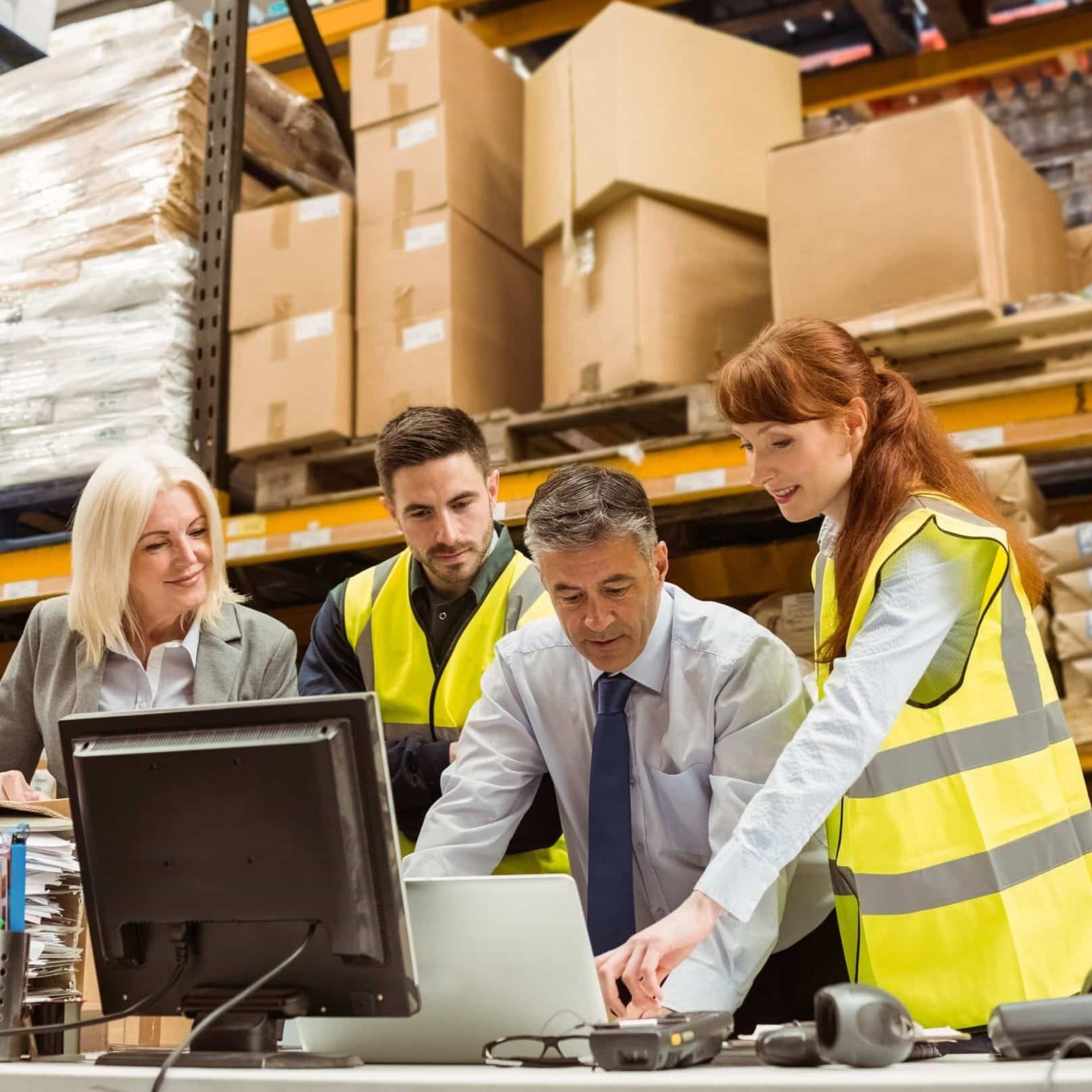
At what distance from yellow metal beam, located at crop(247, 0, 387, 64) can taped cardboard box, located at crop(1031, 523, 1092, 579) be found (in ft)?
9.55

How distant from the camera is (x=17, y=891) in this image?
5.28 feet

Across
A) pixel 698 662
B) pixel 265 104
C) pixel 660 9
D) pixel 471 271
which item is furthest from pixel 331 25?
pixel 698 662

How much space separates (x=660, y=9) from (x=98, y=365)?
2287 mm

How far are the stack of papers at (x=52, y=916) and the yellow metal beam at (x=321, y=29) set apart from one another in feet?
11.1

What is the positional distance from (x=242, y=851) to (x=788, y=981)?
1.13 meters

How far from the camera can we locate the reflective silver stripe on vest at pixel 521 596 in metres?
2.57

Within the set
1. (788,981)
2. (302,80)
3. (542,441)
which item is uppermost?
(302,80)

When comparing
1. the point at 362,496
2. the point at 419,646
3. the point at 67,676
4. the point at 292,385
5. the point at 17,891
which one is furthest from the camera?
the point at 292,385

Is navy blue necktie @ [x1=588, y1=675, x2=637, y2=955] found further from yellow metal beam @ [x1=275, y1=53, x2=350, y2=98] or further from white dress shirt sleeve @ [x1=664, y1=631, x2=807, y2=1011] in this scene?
yellow metal beam @ [x1=275, y1=53, x2=350, y2=98]

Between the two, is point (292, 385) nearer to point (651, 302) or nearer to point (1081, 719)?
point (651, 302)

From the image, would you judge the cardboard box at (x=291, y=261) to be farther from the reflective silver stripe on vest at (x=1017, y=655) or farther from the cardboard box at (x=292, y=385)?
the reflective silver stripe on vest at (x=1017, y=655)

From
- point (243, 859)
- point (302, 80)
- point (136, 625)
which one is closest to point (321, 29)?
point (302, 80)

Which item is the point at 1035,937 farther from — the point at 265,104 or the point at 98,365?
the point at 265,104

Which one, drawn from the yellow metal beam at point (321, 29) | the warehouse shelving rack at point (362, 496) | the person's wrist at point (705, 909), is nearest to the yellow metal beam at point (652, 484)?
the warehouse shelving rack at point (362, 496)
